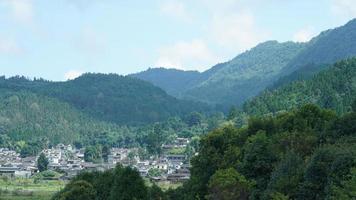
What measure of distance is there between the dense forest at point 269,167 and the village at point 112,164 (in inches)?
1893

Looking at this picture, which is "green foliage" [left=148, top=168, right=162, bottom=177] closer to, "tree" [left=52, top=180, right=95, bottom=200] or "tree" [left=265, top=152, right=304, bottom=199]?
"tree" [left=52, top=180, right=95, bottom=200]

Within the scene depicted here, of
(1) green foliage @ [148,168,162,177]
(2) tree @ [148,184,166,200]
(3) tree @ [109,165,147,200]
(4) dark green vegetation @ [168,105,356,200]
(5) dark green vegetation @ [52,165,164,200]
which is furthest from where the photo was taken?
(1) green foliage @ [148,168,162,177]

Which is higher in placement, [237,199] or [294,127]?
[294,127]

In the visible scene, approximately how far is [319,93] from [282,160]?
69110 millimetres

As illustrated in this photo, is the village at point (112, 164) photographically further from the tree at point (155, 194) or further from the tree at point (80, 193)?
the tree at point (155, 194)

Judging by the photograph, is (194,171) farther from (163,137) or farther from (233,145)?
(163,137)

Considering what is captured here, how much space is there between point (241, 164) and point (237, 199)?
10.6 feet

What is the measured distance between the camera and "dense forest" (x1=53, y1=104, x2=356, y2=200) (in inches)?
1065

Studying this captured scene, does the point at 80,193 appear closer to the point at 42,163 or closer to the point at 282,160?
the point at 282,160

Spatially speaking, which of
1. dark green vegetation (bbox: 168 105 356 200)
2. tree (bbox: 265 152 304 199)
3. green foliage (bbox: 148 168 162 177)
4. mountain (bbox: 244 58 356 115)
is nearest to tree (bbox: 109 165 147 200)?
dark green vegetation (bbox: 168 105 356 200)

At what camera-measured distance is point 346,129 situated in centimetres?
3459

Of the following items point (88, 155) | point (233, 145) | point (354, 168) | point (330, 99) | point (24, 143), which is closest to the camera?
point (354, 168)

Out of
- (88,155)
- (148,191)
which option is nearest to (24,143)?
(88,155)

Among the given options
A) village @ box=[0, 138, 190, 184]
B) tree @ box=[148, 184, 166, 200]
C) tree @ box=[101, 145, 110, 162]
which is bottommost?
tree @ box=[148, 184, 166, 200]
